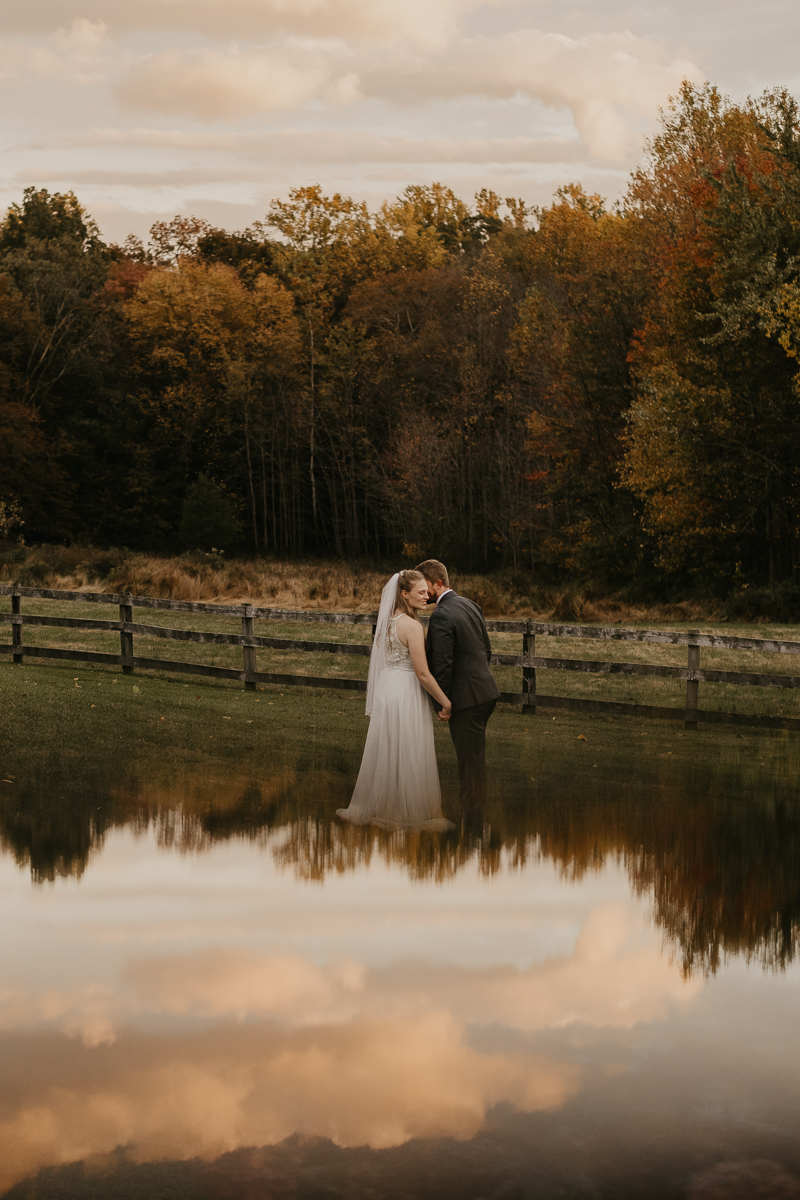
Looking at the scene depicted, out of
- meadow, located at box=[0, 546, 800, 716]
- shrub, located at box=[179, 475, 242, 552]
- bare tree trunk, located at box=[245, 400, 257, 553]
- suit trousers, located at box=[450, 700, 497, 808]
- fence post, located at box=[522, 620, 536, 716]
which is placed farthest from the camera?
bare tree trunk, located at box=[245, 400, 257, 553]

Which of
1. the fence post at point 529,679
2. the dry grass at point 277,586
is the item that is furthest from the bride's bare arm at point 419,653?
the dry grass at point 277,586

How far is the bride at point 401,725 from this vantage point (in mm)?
9133

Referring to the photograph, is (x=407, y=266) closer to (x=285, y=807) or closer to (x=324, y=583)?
(x=324, y=583)

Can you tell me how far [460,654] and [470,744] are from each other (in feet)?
2.42

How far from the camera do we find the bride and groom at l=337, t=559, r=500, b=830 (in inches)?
361

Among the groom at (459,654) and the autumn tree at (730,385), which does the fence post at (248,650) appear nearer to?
the groom at (459,654)

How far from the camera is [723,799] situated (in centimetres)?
1017

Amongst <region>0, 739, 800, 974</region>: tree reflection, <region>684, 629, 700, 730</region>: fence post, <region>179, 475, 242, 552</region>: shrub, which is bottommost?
<region>0, 739, 800, 974</region>: tree reflection

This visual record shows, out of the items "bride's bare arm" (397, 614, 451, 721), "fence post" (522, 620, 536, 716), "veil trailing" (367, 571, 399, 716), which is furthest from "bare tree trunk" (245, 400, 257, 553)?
"bride's bare arm" (397, 614, 451, 721)

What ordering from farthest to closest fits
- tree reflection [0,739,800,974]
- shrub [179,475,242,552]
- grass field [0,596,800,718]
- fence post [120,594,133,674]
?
shrub [179,475,242,552], fence post [120,594,133,674], grass field [0,596,800,718], tree reflection [0,739,800,974]

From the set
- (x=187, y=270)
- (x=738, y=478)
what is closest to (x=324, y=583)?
(x=738, y=478)

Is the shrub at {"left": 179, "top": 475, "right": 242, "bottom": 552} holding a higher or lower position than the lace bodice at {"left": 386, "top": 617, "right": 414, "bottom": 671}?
higher

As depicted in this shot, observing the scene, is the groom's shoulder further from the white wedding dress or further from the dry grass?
the dry grass

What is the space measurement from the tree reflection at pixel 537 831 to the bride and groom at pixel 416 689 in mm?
392
